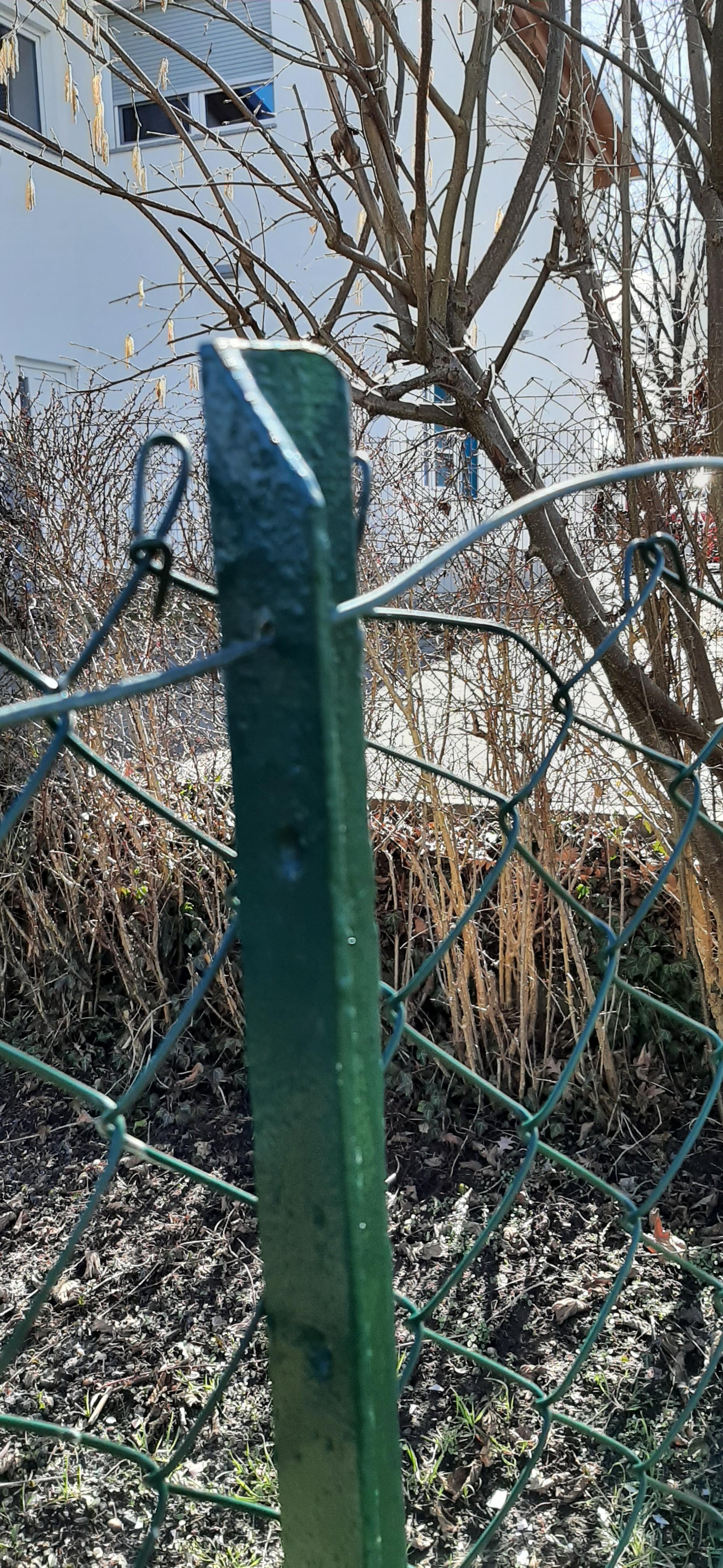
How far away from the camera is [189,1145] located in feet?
10.7

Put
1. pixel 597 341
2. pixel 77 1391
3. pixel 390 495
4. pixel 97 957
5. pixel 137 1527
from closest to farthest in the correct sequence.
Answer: pixel 137 1527, pixel 77 1391, pixel 597 341, pixel 390 495, pixel 97 957

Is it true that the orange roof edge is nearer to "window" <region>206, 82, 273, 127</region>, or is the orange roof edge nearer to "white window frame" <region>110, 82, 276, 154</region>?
"white window frame" <region>110, 82, 276, 154</region>

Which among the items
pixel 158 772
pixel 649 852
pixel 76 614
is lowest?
pixel 649 852

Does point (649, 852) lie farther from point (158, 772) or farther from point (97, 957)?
point (97, 957)

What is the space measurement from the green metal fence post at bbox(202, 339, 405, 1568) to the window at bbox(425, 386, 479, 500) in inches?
109

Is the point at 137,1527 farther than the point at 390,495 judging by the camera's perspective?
No

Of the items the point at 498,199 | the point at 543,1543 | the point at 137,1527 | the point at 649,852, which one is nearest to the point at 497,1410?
the point at 543,1543

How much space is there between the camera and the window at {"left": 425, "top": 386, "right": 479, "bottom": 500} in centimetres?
338

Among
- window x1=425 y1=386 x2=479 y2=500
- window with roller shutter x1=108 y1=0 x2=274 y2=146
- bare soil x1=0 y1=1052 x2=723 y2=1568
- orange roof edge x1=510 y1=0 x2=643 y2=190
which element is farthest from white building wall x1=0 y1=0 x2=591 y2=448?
bare soil x1=0 y1=1052 x2=723 y2=1568

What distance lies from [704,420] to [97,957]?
271cm

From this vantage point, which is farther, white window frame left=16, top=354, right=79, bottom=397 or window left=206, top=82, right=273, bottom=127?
window left=206, top=82, right=273, bottom=127

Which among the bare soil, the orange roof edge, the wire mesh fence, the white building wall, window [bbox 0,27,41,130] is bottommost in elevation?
the bare soil

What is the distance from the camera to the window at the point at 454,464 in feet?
11.1

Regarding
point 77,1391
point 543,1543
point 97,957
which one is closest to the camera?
point 543,1543
